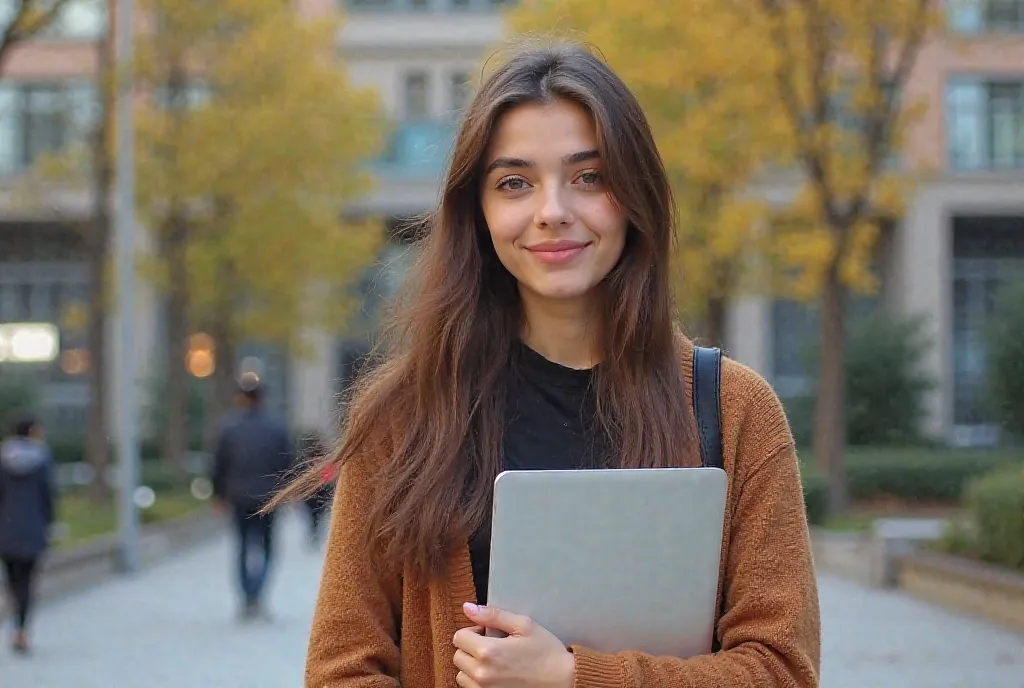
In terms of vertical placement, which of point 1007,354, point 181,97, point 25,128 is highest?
point 25,128

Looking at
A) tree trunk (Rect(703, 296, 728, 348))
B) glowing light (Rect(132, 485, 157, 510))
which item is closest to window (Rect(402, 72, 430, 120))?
glowing light (Rect(132, 485, 157, 510))

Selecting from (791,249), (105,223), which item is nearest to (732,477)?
(791,249)

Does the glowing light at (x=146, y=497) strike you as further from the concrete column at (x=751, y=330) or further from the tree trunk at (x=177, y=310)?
the concrete column at (x=751, y=330)

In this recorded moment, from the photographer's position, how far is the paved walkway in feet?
33.2

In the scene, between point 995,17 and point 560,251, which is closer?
point 560,251

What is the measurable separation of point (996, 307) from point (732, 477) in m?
25.6

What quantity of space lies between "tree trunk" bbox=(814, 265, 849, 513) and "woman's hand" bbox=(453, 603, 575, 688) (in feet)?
57.1

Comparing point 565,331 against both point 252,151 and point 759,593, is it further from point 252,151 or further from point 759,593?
point 252,151

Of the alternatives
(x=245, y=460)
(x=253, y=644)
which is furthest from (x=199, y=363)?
(x=253, y=644)

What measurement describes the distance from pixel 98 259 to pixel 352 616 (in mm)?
21741

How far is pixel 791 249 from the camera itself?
19.1 meters

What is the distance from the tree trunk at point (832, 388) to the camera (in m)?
19.3

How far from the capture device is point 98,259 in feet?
76.8

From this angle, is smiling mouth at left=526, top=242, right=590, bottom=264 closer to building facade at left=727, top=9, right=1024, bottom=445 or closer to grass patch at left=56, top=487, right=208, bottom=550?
grass patch at left=56, top=487, right=208, bottom=550
